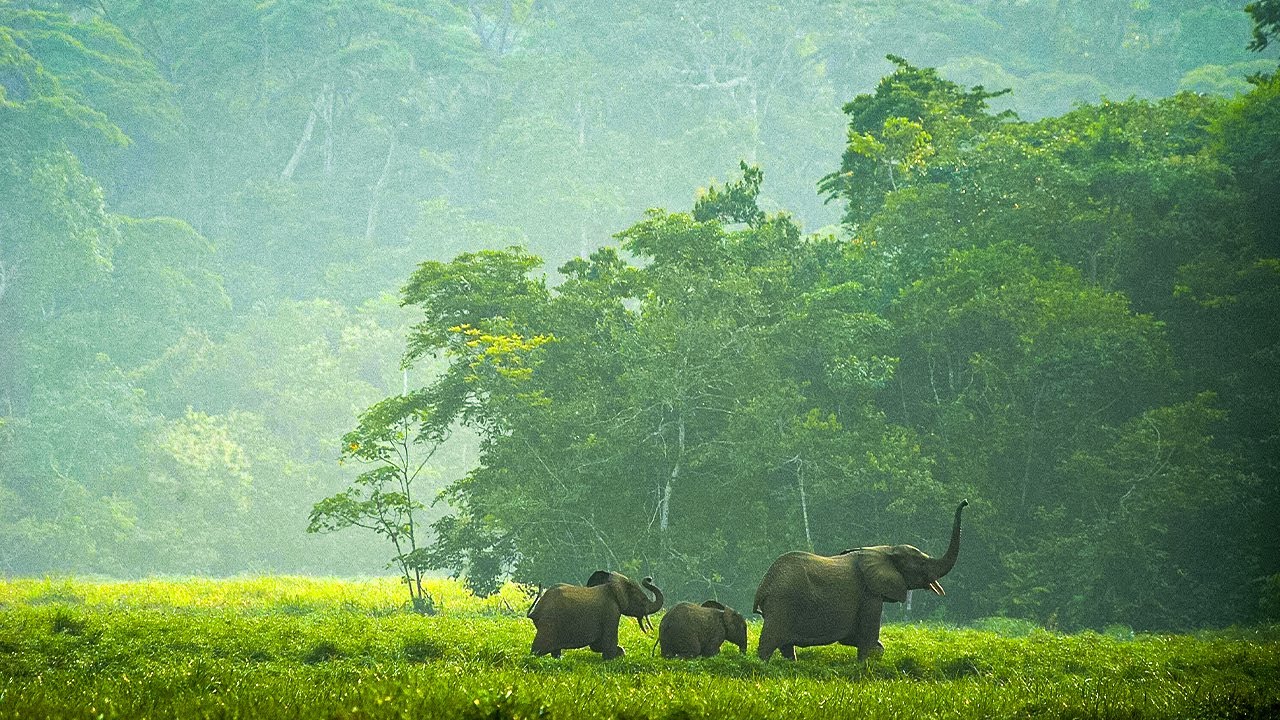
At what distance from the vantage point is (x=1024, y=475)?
95.8 ft

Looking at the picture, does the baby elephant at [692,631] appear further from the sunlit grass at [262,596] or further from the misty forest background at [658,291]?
the sunlit grass at [262,596]

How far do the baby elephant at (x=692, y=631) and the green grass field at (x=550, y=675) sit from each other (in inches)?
17.3

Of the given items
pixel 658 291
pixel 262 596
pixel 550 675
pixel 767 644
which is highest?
pixel 658 291

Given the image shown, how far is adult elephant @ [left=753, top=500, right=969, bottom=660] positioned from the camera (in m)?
15.5

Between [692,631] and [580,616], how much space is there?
1747 mm

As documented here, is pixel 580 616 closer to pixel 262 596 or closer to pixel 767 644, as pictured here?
pixel 767 644

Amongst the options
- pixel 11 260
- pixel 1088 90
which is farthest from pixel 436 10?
pixel 1088 90

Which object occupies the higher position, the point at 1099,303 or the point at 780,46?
the point at 780,46

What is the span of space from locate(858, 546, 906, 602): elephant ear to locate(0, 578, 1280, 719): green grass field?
0.96 metres

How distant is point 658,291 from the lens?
107 feet

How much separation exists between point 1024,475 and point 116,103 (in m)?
102

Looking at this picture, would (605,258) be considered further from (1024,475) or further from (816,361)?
(1024,475)

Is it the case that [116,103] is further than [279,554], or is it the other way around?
[116,103]

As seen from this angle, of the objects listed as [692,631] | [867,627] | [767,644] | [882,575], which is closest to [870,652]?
[867,627]
